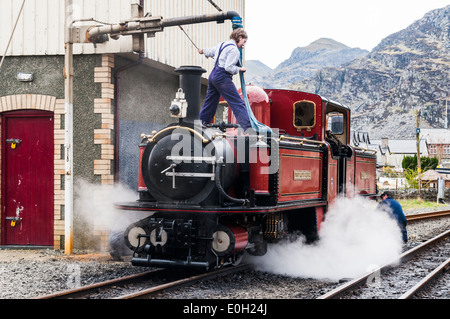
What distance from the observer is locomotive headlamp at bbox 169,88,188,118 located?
6637 mm

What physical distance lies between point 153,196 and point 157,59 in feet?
13.9

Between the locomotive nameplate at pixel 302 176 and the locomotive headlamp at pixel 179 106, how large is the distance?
1.82 m

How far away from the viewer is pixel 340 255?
28.7 ft

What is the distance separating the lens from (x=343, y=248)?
896 cm

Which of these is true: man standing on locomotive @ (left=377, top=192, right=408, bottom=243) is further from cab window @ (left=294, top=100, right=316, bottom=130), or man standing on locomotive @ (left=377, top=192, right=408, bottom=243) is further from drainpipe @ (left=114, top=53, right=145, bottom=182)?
drainpipe @ (left=114, top=53, right=145, bottom=182)

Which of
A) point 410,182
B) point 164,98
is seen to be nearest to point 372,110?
point 410,182

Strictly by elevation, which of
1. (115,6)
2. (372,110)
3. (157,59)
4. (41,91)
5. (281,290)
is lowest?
(281,290)

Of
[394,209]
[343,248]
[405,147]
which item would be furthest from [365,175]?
[405,147]

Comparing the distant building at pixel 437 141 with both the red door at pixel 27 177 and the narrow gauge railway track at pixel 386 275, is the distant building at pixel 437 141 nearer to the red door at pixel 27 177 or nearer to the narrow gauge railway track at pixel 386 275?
the narrow gauge railway track at pixel 386 275

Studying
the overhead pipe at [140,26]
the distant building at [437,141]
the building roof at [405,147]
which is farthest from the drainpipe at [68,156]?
the distant building at [437,141]

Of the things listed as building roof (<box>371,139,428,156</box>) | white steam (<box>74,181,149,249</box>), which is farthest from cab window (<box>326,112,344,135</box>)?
building roof (<box>371,139,428,156</box>)

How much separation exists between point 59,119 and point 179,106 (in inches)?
146
